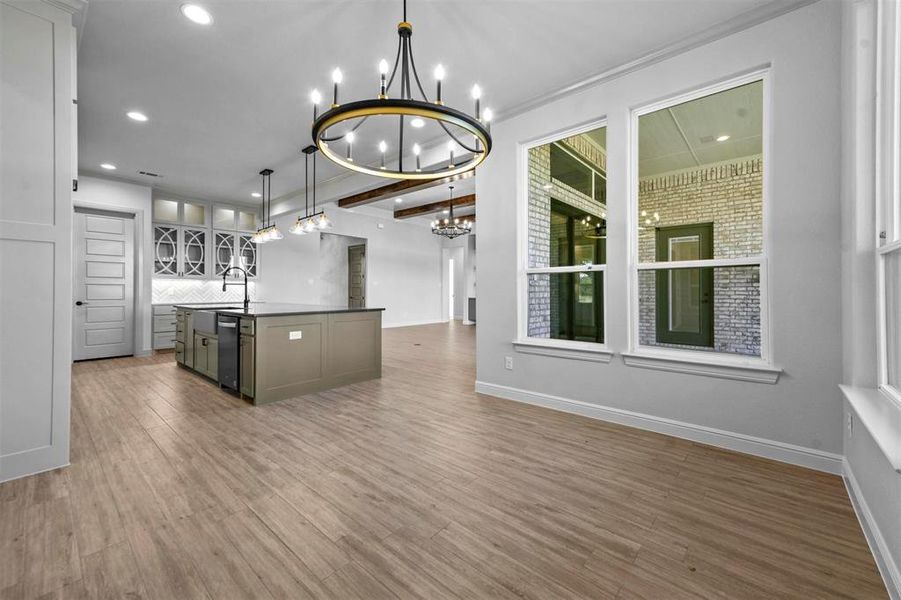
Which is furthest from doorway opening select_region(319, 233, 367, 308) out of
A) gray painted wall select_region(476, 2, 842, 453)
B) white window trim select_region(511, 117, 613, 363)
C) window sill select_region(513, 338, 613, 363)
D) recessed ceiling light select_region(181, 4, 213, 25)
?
gray painted wall select_region(476, 2, 842, 453)

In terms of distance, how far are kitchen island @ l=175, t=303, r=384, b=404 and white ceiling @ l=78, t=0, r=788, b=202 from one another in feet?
7.06

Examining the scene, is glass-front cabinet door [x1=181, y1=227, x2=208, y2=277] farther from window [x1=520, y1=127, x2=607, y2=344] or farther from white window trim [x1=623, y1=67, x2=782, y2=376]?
white window trim [x1=623, y1=67, x2=782, y2=376]

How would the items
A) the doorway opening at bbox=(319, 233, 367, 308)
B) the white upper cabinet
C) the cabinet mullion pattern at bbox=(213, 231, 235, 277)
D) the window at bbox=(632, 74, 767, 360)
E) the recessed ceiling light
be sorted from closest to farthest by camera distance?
the recessed ceiling light, the window at bbox=(632, 74, 767, 360), the white upper cabinet, the cabinet mullion pattern at bbox=(213, 231, 235, 277), the doorway opening at bbox=(319, 233, 367, 308)

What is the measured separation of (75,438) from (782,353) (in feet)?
16.6

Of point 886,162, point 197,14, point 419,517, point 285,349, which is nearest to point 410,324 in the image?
point 285,349

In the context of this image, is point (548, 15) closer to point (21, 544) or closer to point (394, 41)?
point (394, 41)

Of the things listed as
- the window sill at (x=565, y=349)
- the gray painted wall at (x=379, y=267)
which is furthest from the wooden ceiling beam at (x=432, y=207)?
the window sill at (x=565, y=349)

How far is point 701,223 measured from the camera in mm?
2928

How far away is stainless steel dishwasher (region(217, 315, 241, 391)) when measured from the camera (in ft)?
13.1

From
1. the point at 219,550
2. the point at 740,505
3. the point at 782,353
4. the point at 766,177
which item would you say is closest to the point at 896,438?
the point at 740,505

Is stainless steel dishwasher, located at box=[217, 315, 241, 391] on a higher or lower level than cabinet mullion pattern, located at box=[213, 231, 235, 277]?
lower

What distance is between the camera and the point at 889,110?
1766 millimetres

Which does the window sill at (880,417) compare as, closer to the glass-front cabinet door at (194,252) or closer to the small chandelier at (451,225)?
the small chandelier at (451,225)

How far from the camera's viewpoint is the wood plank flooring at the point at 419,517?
147 cm
